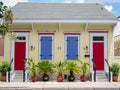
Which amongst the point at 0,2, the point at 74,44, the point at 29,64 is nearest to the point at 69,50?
the point at 74,44

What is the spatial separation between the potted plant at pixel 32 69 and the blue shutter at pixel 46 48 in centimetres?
85

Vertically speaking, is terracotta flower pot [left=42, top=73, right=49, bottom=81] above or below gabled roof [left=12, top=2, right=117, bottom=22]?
below

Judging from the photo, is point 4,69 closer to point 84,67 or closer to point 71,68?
point 71,68

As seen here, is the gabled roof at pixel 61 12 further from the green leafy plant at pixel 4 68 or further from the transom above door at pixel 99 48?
the green leafy plant at pixel 4 68

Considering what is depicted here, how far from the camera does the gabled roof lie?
2162 centimetres

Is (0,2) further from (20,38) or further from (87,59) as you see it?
(87,59)

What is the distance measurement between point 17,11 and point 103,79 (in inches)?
290

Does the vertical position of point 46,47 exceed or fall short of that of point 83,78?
it exceeds it

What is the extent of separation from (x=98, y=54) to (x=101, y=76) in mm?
1480

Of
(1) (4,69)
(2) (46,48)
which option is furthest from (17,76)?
(2) (46,48)

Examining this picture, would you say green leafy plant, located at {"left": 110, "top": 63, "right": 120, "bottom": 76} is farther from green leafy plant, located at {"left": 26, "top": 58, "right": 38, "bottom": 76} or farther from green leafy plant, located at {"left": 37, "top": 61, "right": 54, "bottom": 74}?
green leafy plant, located at {"left": 26, "top": 58, "right": 38, "bottom": 76}

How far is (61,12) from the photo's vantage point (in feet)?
74.9

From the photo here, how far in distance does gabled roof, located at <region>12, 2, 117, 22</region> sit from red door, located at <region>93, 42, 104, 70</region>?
5.61ft

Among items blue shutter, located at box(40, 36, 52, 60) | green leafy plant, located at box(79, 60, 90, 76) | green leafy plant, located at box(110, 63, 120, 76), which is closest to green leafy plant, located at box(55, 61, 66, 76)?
blue shutter, located at box(40, 36, 52, 60)
